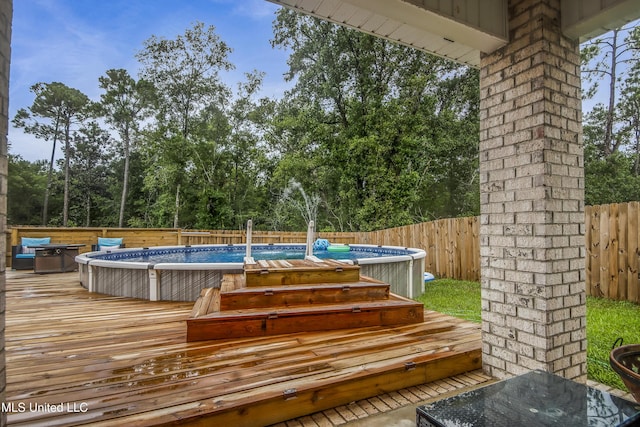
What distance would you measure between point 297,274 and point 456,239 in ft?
16.1

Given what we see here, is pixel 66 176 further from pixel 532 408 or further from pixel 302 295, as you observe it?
pixel 532 408

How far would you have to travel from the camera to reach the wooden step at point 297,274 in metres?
3.36

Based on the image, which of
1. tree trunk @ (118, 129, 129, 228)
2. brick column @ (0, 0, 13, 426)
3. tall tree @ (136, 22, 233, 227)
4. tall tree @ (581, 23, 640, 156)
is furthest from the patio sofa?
tall tree @ (581, 23, 640, 156)

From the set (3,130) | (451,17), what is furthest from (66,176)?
(451,17)

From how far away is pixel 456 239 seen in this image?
716 cm

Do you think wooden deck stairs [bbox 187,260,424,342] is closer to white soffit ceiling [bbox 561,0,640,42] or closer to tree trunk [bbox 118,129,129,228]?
white soffit ceiling [bbox 561,0,640,42]

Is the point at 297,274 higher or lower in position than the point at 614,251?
lower

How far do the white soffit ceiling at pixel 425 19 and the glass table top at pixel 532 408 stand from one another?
6.68ft

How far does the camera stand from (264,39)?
1495cm

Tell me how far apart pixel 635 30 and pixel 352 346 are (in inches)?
593

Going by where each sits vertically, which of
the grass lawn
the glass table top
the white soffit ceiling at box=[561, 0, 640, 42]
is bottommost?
the grass lawn

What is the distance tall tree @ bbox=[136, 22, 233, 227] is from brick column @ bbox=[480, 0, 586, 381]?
15525 millimetres

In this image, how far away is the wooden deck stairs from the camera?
9.11 feet

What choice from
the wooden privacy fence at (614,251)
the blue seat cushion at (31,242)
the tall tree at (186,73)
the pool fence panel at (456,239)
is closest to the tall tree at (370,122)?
the pool fence panel at (456,239)
